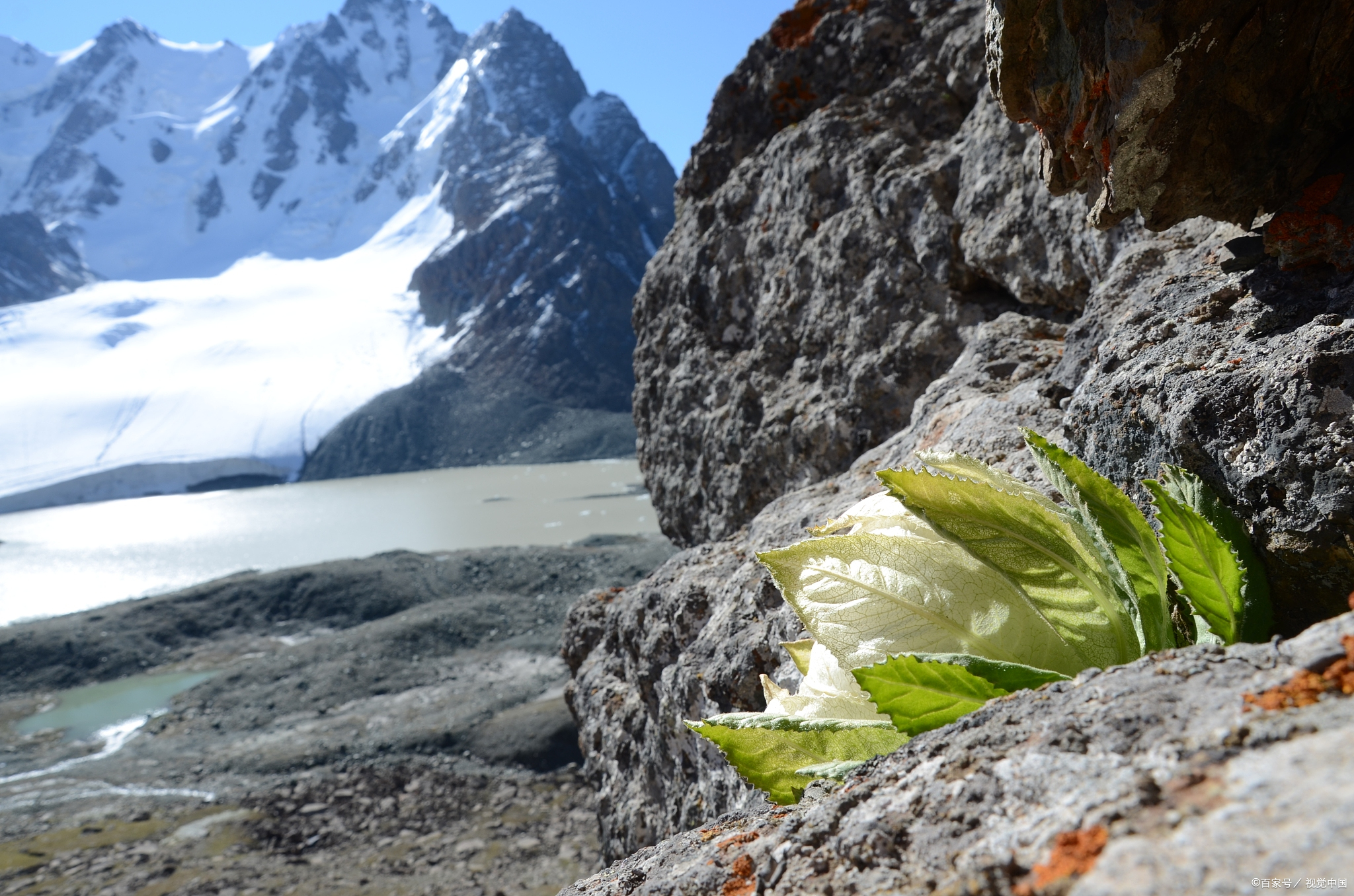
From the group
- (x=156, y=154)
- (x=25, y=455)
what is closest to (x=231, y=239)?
(x=156, y=154)

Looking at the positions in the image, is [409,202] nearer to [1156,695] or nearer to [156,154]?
[156,154]

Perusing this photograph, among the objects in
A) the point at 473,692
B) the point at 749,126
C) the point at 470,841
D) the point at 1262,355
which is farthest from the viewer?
the point at 473,692

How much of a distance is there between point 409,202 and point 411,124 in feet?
57.3

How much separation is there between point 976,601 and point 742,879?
1.30 feet

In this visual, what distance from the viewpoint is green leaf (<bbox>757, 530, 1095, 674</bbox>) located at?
85 cm

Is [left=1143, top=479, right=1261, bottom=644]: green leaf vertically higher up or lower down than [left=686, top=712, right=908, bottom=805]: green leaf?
higher up

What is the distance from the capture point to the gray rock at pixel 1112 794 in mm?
451

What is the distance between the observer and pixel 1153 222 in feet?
3.99

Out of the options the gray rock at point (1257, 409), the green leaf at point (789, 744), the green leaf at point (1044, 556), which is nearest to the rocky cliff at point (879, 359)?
the gray rock at point (1257, 409)

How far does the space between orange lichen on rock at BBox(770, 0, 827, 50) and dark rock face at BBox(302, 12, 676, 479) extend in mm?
36812

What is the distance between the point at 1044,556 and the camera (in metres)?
0.86

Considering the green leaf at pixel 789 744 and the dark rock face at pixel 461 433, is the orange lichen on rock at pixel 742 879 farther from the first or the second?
the dark rock face at pixel 461 433

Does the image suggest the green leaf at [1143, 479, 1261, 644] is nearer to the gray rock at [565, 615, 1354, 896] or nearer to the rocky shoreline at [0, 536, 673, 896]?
the gray rock at [565, 615, 1354, 896]

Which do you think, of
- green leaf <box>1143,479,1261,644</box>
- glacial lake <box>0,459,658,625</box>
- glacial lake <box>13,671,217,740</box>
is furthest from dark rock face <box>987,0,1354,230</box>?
glacial lake <box>0,459,658,625</box>
